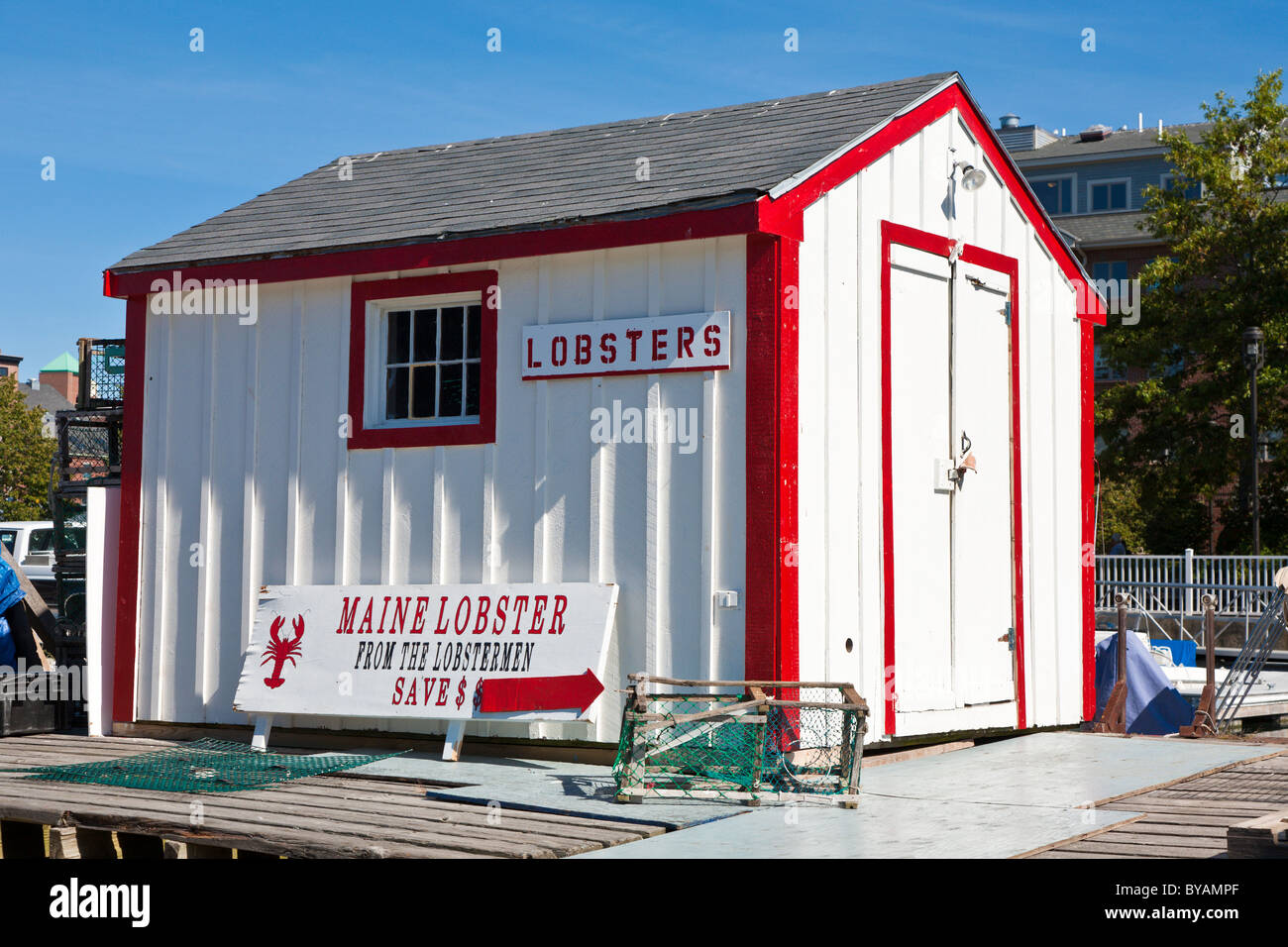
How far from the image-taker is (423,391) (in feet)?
33.5

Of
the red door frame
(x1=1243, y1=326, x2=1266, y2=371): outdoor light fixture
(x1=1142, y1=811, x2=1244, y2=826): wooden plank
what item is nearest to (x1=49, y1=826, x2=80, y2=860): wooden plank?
the red door frame

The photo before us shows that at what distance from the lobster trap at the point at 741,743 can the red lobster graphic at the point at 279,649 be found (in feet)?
9.21

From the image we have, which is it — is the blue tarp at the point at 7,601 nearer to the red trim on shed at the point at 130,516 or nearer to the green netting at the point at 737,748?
the red trim on shed at the point at 130,516

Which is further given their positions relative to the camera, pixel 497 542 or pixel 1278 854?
pixel 497 542

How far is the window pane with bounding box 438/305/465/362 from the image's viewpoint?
10.1m

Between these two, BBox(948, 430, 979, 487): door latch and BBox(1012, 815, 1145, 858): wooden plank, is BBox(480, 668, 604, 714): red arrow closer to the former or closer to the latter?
BBox(948, 430, 979, 487): door latch

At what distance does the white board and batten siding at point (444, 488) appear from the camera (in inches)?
351

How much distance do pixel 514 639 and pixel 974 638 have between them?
11.1 feet

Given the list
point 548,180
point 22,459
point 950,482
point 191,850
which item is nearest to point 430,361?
point 548,180

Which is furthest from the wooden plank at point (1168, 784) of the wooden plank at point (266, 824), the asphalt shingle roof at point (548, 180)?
the asphalt shingle roof at point (548, 180)

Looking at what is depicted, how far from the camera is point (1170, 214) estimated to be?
32.3 meters

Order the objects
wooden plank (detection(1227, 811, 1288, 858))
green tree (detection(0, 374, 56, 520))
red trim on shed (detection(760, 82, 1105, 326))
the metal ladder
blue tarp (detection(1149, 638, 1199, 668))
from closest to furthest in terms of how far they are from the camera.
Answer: wooden plank (detection(1227, 811, 1288, 858))
red trim on shed (detection(760, 82, 1105, 326))
the metal ladder
blue tarp (detection(1149, 638, 1199, 668))
green tree (detection(0, 374, 56, 520))

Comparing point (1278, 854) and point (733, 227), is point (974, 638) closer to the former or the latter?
point (733, 227)
